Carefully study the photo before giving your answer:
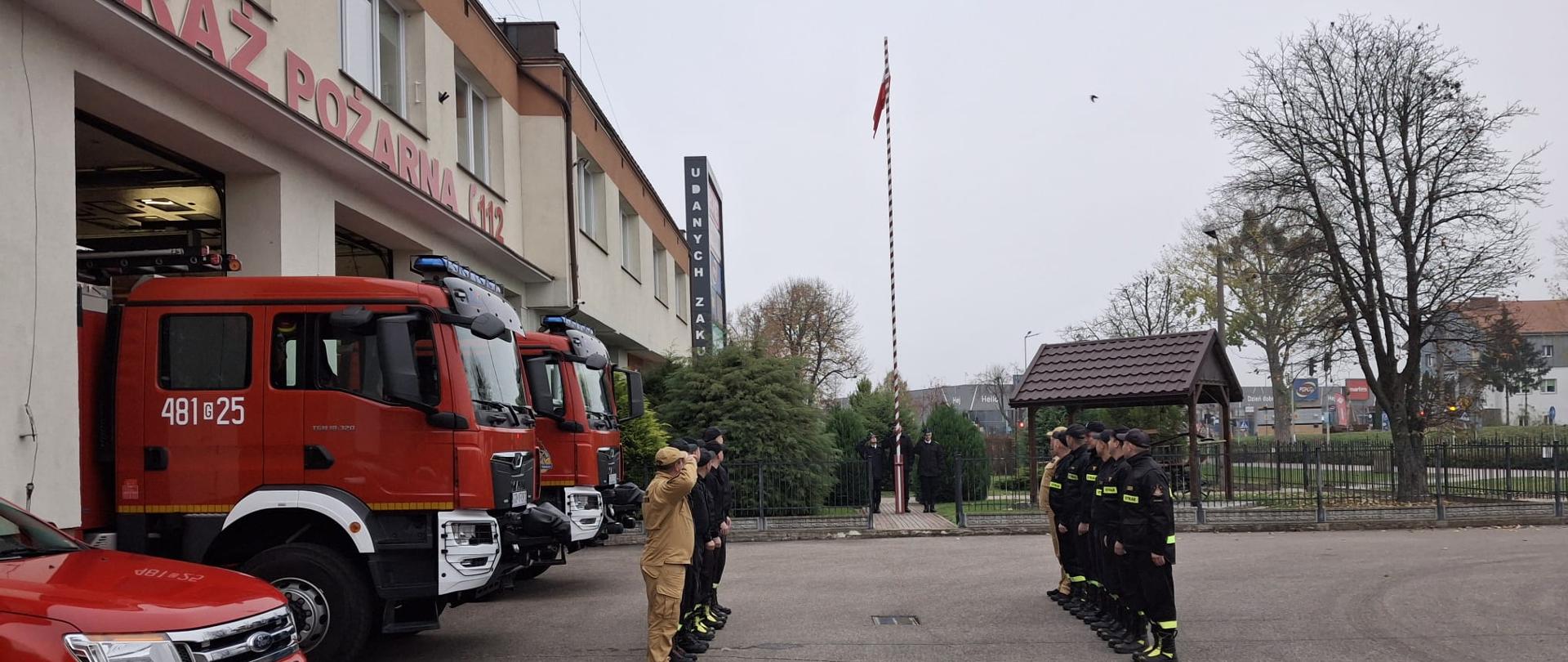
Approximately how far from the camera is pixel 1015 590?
40.8 ft

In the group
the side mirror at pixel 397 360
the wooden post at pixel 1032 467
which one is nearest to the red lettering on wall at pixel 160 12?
the side mirror at pixel 397 360

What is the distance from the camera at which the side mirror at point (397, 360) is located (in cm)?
782

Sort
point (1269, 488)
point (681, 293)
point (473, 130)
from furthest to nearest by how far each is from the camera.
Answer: point (681, 293)
point (1269, 488)
point (473, 130)

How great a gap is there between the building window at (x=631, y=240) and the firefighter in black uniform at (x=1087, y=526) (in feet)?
66.0

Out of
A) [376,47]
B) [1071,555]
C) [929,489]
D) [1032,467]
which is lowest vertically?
[929,489]

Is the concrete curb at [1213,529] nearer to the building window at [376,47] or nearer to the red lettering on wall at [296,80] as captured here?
the building window at [376,47]

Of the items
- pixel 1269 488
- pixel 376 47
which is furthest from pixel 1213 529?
pixel 376 47

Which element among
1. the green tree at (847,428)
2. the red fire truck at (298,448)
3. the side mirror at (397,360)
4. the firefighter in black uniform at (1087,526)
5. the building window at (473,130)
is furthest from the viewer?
the green tree at (847,428)

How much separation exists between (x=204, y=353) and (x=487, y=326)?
196 centimetres

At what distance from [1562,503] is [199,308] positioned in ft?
71.9

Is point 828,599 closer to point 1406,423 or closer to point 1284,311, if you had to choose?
point 1406,423

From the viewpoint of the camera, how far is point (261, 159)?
39.1 feet

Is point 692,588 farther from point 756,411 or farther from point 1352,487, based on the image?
point 1352,487

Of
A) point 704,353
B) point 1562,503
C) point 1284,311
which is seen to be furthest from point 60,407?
point 1284,311
